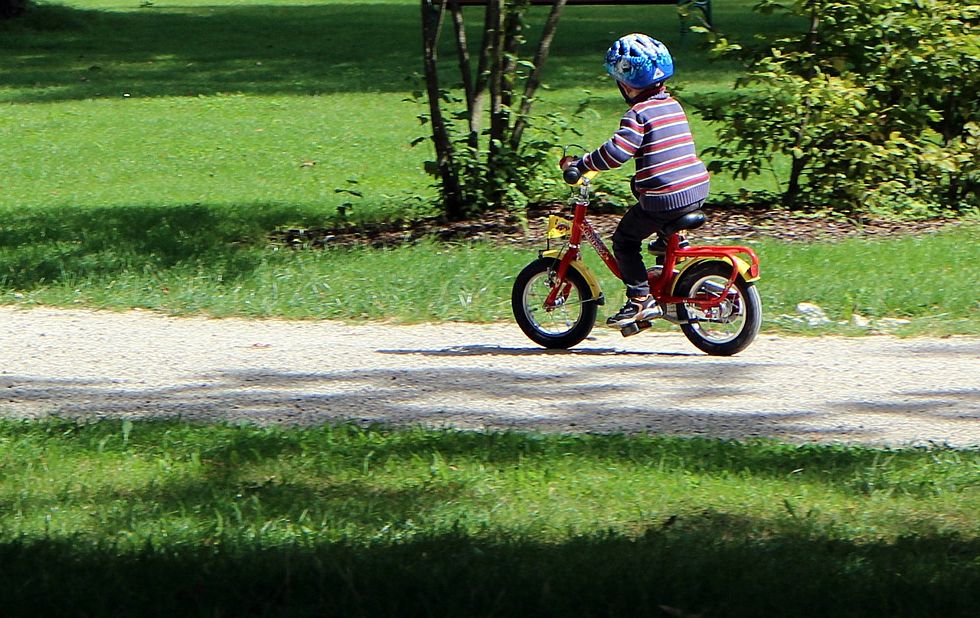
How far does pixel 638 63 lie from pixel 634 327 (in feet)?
4.69

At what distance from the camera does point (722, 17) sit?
3225cm

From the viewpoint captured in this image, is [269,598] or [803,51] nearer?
[269,598]

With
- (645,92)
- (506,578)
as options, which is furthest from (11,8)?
(506,578)

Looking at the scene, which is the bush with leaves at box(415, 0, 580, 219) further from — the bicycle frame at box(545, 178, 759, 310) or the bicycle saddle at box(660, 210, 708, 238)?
the bicycle saddle at box(660, 210, 708, 238)

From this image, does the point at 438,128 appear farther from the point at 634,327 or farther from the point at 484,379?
the point at 484,379

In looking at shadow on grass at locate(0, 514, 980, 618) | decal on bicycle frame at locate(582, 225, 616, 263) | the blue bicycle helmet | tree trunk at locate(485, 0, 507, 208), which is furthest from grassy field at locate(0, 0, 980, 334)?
shadow on grass at locate(0, 514, 980, 618)

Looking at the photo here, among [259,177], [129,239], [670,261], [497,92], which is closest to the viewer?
[670,261]

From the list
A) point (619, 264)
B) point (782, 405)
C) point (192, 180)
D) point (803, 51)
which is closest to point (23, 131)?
point (192, 180)

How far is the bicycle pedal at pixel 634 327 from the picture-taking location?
7.62 m

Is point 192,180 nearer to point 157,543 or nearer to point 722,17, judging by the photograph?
point 157,543

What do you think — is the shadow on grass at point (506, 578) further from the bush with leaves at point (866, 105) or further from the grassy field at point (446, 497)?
the bush with leaves at point (866, 105)

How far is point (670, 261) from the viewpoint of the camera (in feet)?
25.0

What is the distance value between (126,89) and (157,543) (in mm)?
19221

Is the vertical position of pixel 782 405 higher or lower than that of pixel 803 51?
lower
